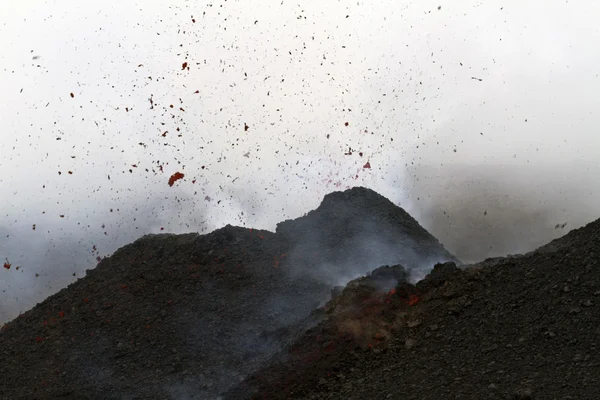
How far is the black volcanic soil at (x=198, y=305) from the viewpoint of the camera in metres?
25.9

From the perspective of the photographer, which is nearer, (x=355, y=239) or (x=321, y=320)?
(x=321, y=320)

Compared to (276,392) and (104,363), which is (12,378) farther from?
(276,392)

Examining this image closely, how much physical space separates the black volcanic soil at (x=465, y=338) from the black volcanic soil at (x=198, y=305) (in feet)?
4.41

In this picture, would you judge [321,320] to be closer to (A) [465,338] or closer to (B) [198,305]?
(A) [465,338]

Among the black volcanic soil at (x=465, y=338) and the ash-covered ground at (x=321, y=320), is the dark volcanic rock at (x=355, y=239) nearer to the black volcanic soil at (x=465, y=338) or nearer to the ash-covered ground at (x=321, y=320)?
the ash-covered ground at (x=321, y=320)

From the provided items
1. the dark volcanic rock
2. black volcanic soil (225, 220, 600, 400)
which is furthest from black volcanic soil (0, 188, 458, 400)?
black volcanic soil (225, 220, 600, 400)

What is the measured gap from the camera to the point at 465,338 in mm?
21609

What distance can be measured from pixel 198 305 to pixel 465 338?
11345mm

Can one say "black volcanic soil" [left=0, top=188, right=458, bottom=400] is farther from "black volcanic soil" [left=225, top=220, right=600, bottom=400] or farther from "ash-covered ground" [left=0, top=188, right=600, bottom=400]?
"black volcanic soil" [left=225, top=220, right=600, bottom=400]

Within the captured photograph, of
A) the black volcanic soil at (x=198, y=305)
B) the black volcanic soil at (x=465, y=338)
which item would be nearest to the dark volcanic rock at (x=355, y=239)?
the black volcanic soil at (x=198, y=305)

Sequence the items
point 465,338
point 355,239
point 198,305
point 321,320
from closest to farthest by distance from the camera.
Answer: point 465,338
point 321,320
point 198,305
point 355,239

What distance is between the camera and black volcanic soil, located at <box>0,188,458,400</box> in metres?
25.9

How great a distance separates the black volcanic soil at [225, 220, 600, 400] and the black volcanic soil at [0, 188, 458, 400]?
1.34 m

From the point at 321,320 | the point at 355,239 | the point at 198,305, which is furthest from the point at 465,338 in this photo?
the point at 198,305
